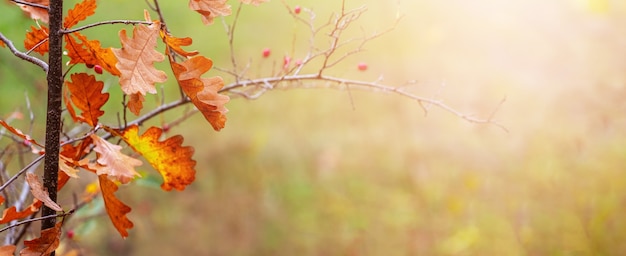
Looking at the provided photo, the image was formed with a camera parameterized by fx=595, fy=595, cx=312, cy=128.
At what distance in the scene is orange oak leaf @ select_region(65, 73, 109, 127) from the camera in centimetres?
60

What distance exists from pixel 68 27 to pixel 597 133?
2.20 m

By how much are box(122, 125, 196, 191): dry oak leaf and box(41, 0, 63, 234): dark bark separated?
0.22ft

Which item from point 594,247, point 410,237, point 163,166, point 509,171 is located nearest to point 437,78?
point 509,171

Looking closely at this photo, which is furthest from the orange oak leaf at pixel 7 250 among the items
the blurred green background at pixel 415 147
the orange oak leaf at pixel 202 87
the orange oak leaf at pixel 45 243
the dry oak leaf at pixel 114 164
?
the blurred green background at pixel 415 147

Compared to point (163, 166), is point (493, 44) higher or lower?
lower

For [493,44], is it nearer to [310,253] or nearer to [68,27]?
[310,253]

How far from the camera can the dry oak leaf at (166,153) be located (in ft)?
1.94

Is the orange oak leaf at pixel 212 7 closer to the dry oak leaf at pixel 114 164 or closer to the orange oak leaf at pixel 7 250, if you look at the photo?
the dry oak leaf at pixel 114 164

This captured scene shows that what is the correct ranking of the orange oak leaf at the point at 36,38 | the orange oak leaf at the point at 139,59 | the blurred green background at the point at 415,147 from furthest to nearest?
1. the blurred green background at the point at 415,147
2. the orange oak leaf at the point at 36,38
3. the orange oak leaf at the point at 139,59

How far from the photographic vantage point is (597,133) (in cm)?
232

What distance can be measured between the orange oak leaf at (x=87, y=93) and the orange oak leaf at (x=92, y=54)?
0.06 ft

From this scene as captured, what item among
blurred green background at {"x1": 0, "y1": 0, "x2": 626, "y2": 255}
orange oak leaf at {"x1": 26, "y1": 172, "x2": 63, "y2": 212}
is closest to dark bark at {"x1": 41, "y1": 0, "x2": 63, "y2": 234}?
orange oak leaf at {"x1": 26, "y1": 172, "x2": 63, "y2": 212}

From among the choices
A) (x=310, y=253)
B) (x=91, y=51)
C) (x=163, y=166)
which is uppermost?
(x=91, y=51)

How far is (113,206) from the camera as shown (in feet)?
1.96
